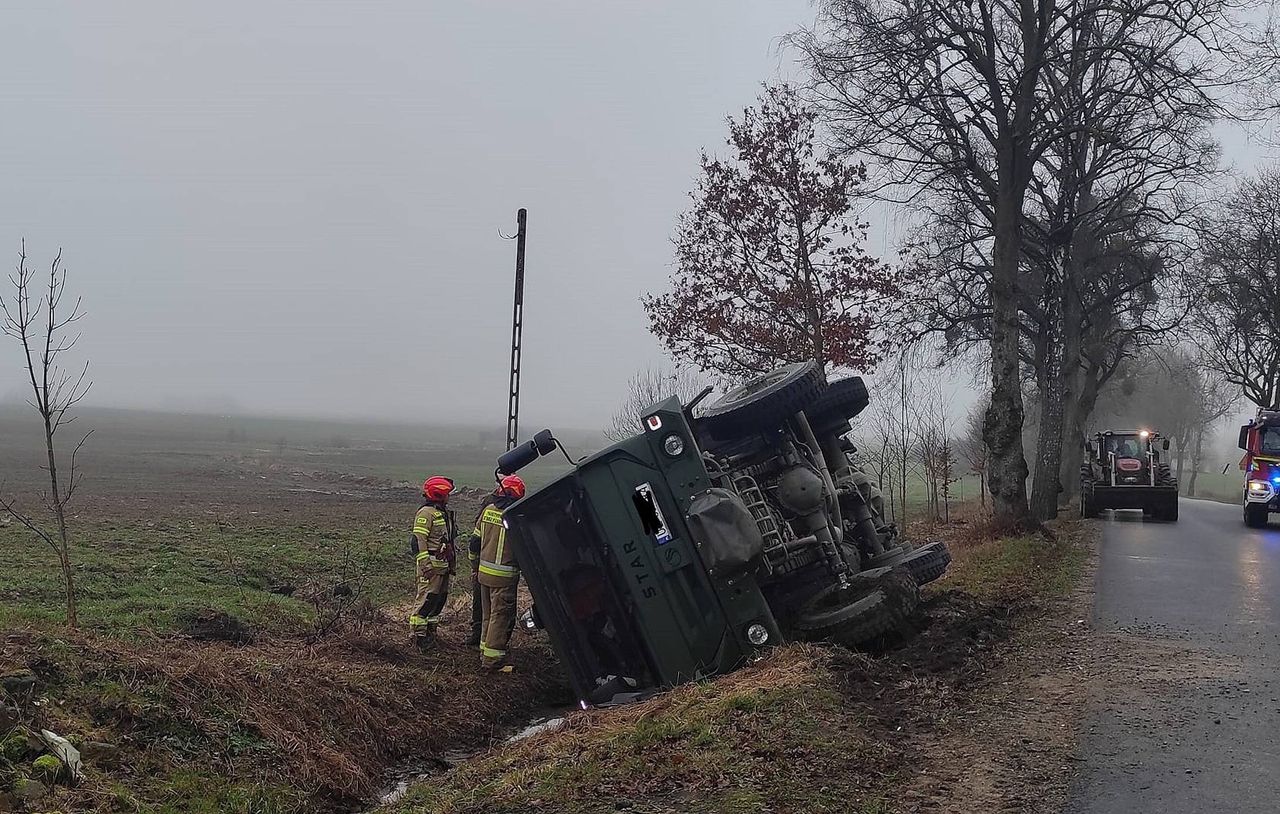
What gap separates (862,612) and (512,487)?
3.72 m

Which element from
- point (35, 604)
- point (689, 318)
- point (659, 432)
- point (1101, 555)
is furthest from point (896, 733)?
point (689, 318)

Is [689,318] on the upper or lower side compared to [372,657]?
upper

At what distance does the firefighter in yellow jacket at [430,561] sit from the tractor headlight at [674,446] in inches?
122

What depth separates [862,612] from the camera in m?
7.61

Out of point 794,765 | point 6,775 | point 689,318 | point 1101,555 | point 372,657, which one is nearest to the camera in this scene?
point 794,765

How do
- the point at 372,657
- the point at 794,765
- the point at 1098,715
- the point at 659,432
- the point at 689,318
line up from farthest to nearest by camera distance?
the point at 689,318
the point at 372,657
the point at 659,432
the point at 1098,715
the point at 794,765

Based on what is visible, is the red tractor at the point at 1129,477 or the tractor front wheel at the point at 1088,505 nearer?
the red tractor at the point at 1129,477

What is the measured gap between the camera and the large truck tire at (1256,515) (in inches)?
802

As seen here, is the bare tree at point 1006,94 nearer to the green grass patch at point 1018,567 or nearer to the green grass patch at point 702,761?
the green grass patch at point 1018,567

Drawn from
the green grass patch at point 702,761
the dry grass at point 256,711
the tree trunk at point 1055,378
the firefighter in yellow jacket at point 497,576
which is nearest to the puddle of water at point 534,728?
the dry grass at point 256,711

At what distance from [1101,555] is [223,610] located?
38.4 feet

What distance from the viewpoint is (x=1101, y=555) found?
1477cm

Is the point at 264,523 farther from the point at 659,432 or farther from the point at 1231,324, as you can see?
the point at 1231,324

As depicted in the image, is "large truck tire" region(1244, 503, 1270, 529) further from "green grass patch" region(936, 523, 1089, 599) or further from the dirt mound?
the dirt mound
